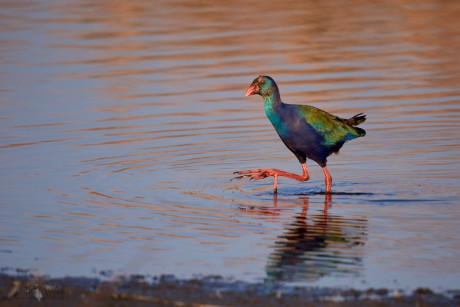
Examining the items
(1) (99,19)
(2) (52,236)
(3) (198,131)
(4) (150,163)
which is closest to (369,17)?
(1) (99,19)

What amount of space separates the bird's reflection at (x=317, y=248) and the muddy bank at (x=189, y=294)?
46 cm

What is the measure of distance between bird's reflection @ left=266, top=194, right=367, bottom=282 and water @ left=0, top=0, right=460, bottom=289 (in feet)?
0.10

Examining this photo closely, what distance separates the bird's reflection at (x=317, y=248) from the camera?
27.5ft

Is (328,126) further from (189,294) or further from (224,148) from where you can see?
(189,294)

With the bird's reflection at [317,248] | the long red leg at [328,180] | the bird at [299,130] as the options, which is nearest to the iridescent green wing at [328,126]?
the bird at [299,130]

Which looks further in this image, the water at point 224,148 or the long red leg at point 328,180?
the long red leg at point 328,180

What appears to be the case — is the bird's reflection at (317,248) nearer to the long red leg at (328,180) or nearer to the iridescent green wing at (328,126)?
the long red leg at (328,180)

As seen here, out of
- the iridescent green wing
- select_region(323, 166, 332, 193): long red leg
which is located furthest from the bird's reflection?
the iridescent green wing

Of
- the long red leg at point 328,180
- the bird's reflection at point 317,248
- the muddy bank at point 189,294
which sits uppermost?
the long red leg at point 328,180

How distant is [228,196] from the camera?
11.6 m

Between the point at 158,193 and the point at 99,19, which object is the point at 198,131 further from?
the point at 99,19

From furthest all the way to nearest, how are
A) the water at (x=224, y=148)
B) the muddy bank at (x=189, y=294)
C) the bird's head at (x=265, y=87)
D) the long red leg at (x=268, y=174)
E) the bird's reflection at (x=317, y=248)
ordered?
the bird's head at (x=265, y=87), the long red leg at (x=268, y=174), the water at (x=224, y=148), the bird's reflection at (x=317, y=248), the muddy bank at (x=189, y=294)

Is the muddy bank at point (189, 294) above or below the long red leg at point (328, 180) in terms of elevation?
below

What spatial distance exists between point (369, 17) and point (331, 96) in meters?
8.96
